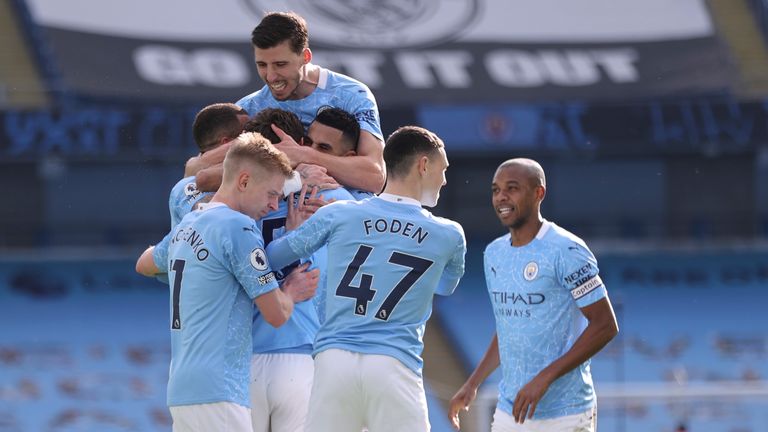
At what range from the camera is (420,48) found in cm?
2216

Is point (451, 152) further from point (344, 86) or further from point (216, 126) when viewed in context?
point (216, 126)

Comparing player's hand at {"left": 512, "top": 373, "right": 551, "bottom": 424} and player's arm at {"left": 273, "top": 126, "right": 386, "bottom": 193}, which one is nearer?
player's arm at {"left": 273, "top": 126, "right": 386, "bottom": 193}

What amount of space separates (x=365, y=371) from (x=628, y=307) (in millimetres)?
17153

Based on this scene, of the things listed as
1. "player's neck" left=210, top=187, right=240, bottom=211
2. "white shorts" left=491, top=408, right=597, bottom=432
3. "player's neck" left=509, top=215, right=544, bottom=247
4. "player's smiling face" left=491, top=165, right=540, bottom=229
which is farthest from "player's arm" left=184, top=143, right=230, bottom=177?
"white shorts" left=491, top=408, right=597, bottom=432

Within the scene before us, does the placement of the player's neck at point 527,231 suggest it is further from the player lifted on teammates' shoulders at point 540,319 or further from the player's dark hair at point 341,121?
the player's dark hair at point 341,121

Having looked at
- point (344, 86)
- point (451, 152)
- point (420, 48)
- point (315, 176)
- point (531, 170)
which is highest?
point (420, 48)

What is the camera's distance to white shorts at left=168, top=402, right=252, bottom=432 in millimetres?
5398

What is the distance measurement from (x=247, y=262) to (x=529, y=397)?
2065mm

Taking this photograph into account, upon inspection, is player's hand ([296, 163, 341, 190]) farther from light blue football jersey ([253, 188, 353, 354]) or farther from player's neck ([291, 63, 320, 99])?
player's neck ([291, 63, 320, 99])

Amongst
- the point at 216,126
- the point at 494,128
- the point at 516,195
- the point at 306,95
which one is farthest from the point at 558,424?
the point at 494,128

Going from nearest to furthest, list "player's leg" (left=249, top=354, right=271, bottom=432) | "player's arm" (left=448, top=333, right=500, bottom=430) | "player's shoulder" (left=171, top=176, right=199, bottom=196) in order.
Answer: "player's leg" (left=249, top=354, right=271, bottom=432) → "player's shoulder" (left=171, top=176, right=199, bottom=196) → "player's arm" (left=448, top=333, right=500, bottom=430)

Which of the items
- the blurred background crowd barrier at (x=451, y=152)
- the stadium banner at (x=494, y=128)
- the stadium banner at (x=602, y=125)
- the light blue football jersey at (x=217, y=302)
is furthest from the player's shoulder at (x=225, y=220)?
the stadium banner at (x=602, y=125)

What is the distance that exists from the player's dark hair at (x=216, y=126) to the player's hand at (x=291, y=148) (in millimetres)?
256

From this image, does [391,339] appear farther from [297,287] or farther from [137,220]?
[137,220]
